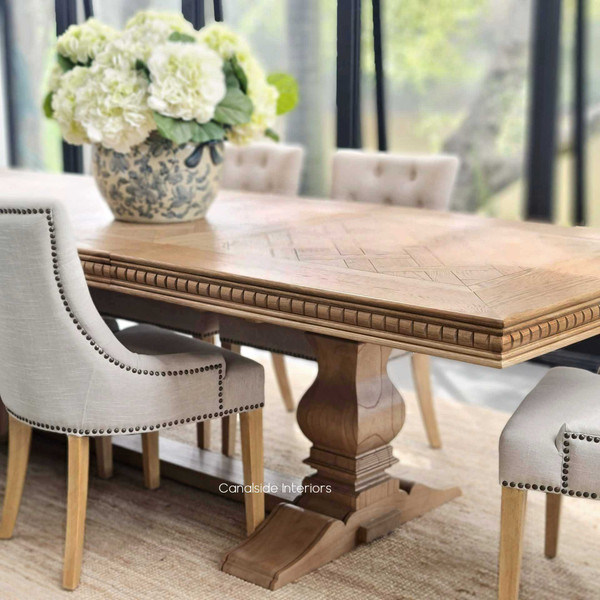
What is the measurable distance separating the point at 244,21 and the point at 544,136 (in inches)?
84.0

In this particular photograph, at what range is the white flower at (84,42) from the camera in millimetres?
2498

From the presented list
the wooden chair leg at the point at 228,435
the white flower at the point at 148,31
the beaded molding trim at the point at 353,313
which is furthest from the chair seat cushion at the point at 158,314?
the white flower at the point at 148,31

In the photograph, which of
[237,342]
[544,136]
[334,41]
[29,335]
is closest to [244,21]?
[334,41]

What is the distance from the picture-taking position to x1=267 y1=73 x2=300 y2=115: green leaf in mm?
2768

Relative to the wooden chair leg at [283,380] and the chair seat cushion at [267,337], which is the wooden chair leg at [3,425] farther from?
the wooden chair leg at [283,380]

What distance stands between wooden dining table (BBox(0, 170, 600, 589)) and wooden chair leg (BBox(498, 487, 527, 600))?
0.31 m

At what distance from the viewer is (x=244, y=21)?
545cm

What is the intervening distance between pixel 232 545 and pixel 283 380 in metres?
1.13

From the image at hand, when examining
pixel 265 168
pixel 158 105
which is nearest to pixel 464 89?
pixel 265 168

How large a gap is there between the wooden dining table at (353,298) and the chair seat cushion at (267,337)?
221 mm

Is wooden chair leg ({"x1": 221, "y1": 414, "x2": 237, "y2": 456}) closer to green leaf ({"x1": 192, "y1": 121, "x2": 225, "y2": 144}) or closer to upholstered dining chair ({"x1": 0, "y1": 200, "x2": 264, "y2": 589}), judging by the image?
upholstered dining chair ({"x1": 0, "y1": 200, "x2": 264, "y2": 589})

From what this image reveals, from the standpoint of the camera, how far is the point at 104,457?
2.82m

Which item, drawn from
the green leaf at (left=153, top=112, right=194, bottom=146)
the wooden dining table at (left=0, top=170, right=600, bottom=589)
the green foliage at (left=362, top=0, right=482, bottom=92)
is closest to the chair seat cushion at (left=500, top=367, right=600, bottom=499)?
the wooden dining table at (left=0, top=170, right=600, bottom=589)

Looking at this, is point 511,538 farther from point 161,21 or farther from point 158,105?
point 161,21
